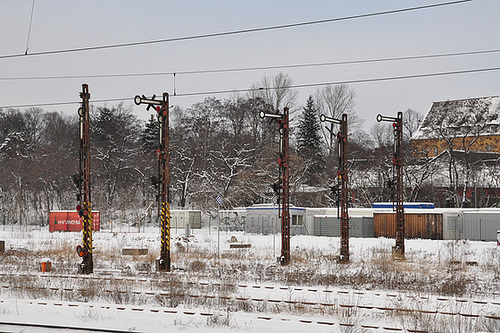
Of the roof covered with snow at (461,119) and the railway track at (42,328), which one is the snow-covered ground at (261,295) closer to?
the railway track at (42,328)

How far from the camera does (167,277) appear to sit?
21.5 meters

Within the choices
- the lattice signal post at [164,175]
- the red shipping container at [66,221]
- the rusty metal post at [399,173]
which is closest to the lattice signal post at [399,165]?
the rusty metal post at [399,173]

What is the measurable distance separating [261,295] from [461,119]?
216 feet

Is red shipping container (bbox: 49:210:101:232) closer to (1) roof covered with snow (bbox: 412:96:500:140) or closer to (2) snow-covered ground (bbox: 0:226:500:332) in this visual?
(2) snow-covered ground (bbox: 0:226:500:332)

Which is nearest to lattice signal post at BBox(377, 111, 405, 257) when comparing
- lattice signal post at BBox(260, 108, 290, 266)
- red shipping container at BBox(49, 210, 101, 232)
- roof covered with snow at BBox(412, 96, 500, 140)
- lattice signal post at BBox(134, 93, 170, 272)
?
lattice signal post at BBox(260, 108, 290, 266)

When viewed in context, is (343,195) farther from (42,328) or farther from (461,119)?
(461,119)

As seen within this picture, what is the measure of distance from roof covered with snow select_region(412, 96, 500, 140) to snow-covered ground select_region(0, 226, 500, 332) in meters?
47.1

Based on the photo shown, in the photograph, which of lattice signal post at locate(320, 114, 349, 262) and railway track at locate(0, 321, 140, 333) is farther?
lattice signal post at locate(320, 114, 349, 262)

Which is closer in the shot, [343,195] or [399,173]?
[343,195]

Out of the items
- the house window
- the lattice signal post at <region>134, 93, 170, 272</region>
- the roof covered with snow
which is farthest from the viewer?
the roof covered with snow

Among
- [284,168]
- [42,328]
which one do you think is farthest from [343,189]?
[42,328]

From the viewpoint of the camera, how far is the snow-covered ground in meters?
12.9

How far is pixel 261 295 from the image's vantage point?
689 inches

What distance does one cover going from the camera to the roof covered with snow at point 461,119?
2854 inches
